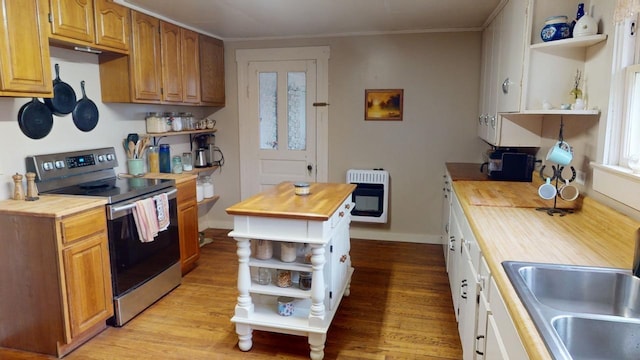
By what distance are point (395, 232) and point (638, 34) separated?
326 cm

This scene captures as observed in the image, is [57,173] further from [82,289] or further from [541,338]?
[541,338]

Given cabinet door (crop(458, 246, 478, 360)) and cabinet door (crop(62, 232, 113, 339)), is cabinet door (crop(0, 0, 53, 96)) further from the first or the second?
cabinet door (crop(458, 246, 478, 360))

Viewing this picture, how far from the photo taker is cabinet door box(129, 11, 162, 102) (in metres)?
3.45

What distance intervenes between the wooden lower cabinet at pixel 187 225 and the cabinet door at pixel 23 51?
1.30 metres

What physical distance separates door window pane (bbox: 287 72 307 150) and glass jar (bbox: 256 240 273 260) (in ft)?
8.32

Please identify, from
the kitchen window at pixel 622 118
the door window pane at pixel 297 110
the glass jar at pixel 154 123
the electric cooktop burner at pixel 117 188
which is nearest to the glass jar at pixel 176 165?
the glass jar at pixel 154 123

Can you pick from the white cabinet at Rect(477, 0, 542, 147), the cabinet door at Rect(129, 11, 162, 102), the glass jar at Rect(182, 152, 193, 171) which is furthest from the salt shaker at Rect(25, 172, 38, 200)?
the white cabinet at Rect(477, 0, 542, 147)

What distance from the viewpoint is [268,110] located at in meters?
5.02

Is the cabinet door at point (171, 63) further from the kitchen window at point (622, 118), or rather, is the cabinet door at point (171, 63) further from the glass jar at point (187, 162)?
the kitchen window at point (622, 118)

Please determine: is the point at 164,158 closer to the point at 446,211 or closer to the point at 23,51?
the point at 23,51

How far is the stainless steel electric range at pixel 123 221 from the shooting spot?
9.30ft

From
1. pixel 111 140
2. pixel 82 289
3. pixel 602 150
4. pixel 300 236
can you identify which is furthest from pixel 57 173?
pixel 602 150

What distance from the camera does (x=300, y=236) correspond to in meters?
2.42

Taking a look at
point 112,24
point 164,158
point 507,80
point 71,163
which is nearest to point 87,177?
point 71,163
